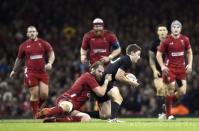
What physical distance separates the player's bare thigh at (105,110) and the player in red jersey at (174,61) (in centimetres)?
185

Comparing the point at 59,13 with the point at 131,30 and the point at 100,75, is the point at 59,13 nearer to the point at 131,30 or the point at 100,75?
the point at 131,30

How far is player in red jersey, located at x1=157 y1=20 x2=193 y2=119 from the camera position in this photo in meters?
19.4

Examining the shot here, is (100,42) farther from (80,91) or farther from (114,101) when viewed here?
(80,91)

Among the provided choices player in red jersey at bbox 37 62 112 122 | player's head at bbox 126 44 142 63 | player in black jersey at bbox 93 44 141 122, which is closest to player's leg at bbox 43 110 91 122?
player in red jersey at bbox 37 62 112 122

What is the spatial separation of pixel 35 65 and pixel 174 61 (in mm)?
3536

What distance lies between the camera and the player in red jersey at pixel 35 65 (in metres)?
19.9

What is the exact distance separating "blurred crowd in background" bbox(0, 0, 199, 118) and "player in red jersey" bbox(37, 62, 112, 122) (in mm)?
8543

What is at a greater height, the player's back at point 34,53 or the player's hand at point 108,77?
the player's back at point 34,53

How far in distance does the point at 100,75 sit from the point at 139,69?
11387mm

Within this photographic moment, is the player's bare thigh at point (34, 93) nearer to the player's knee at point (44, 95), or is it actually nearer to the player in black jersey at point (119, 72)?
the player's knee at point (44, 95)

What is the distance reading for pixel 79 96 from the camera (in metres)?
17.2

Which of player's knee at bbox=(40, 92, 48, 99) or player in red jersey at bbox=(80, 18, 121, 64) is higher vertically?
player in red jersey at bbox=(80, 18, 121, 64)

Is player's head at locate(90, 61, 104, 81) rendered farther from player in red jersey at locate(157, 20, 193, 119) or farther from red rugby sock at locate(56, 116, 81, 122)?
player in red jersey at locate(157, 20, 193, 119)

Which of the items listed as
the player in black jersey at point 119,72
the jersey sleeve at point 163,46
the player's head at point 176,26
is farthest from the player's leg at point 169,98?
the player in black jersey at point 119,72
